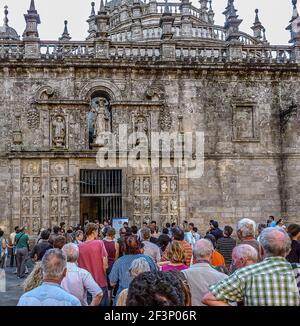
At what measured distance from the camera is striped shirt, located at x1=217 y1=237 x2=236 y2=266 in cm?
1001

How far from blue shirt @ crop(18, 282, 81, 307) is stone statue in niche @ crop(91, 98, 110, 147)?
18.6 m

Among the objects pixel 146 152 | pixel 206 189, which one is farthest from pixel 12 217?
pixel 206 189

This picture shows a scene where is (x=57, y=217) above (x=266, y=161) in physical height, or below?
below

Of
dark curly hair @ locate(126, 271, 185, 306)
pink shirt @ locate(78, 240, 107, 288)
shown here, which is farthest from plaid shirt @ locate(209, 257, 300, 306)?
pink shirt @ locate(78, 240, 107, 288)

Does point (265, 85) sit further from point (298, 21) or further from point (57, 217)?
point (57, 217)

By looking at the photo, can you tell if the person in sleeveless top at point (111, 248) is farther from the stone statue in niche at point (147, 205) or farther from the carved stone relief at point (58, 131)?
the carved stone relief at point (58, 131)

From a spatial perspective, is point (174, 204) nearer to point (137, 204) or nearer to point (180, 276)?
point (137, 204)

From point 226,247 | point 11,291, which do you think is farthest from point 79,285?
point 11,291

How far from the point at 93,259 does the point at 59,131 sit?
48.8ft

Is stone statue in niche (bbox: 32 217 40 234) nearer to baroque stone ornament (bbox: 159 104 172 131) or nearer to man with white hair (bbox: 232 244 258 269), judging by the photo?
baroque stone ornament (bbox: 159 104 172 131)

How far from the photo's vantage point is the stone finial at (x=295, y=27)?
25.5 m

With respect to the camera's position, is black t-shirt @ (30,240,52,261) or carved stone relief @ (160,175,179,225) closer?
black t-shirt @ (30,240,52,261)
